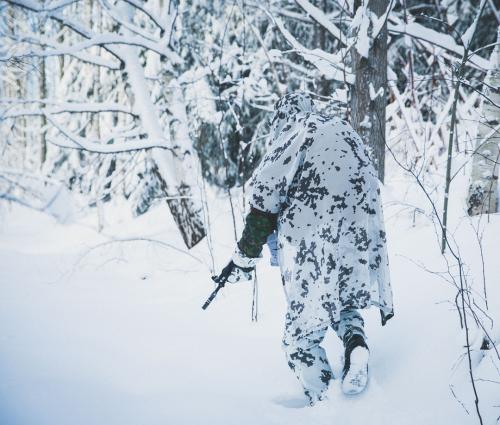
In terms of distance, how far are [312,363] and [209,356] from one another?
1.08 metres

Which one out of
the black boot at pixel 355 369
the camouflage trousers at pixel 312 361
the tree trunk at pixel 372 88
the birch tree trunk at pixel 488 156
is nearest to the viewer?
the black boot at pixel 355 369

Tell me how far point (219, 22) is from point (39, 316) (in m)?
6.72

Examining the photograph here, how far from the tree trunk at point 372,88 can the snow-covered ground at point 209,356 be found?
108 cm

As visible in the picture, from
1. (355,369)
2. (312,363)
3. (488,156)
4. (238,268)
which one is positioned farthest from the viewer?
(488,156)

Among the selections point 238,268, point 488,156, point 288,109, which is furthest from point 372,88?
point 238,268

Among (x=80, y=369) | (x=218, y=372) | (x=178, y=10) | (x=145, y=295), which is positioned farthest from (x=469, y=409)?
(x=178, y=10)

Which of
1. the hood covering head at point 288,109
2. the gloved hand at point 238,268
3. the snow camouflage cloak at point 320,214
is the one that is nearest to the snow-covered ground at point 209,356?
the snow camouflage cloak at point 320,214

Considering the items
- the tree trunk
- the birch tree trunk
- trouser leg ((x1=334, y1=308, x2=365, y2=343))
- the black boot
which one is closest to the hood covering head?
trouser leg ((x1=334, y1=308, x2=365, y2=343))

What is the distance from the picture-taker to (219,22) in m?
7.86

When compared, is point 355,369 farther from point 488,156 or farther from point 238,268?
point 488,156

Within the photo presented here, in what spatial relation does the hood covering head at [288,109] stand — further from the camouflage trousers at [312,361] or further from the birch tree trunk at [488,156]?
the birch tree trunk at [488,156]

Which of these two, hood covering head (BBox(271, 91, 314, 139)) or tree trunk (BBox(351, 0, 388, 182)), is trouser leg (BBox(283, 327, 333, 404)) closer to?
hood covering head (BBox(271, 91, 314, 139))

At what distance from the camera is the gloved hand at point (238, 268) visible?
6.90ft

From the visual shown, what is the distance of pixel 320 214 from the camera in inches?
76.0
